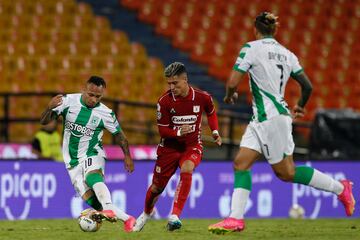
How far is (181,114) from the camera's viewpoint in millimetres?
10297

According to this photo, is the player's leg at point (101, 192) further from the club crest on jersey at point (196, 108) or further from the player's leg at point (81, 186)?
the club crest on jersey at point (196, 108)

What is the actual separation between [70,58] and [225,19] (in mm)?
5250

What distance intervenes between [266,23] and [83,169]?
8.01 feet

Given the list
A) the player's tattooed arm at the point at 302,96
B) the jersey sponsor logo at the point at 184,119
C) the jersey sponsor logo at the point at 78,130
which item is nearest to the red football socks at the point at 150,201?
the jersey sponsor logo at the point at 184,119

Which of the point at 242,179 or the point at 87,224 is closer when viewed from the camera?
the point at 242,179

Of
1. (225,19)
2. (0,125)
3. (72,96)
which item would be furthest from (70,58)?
(72,96)

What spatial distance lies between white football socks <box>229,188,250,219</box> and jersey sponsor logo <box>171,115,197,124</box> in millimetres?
1386

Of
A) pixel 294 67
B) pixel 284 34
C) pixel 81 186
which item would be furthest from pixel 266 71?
pixel 284 34

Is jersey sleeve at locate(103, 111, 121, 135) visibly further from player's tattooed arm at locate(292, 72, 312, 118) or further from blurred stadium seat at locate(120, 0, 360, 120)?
blurred stadium seat at locate(120, 0, 360, 120)

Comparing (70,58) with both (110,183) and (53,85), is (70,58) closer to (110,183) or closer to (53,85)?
(53,85)

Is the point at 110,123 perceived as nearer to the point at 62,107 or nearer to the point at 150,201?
the point at 62,107

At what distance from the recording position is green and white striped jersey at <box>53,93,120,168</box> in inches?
393

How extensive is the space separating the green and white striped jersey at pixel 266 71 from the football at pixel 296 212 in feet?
18.1

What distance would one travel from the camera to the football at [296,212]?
1449 cm
